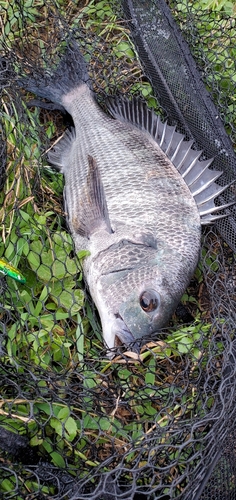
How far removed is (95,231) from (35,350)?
0.72 m

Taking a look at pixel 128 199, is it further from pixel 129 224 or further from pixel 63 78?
pixel 63 78

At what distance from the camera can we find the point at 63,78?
344cm

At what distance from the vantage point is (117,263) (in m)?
2.67

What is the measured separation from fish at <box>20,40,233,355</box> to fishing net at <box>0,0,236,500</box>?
4.0 inches

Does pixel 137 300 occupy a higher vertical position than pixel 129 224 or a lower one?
lower

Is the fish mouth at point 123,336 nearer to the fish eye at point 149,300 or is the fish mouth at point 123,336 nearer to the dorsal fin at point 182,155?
the fish eye at point 149,300

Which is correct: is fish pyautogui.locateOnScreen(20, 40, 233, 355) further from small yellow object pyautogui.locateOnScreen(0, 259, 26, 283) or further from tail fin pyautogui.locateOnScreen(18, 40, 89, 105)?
small yellow object pyautogui.locateOnScreen(0, 259, 26, 283)

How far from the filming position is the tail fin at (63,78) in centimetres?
340

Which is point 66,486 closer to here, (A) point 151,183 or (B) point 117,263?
(B) point 117,263

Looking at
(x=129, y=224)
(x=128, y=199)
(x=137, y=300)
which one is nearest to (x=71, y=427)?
(x=137, y=300)

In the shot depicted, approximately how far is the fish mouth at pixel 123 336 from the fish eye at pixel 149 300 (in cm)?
12

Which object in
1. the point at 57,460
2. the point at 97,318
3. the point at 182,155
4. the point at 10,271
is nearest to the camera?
the point at 57,460

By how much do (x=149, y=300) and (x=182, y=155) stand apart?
1032mm

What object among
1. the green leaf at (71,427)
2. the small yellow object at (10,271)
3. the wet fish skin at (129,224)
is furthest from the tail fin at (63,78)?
the green leaf at (71,427)
